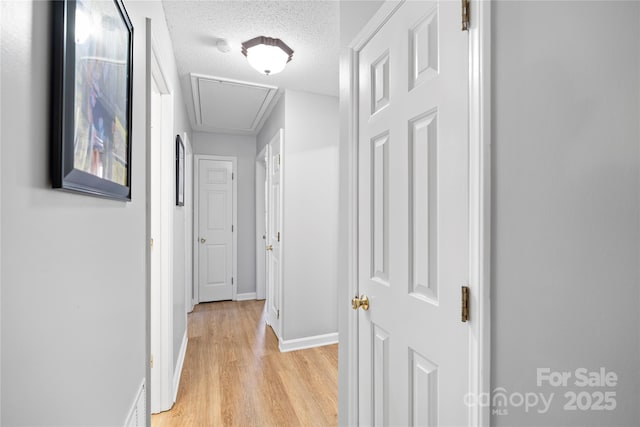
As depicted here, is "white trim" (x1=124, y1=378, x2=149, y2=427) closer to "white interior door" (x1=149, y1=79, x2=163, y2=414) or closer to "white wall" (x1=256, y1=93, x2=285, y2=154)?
"white interior door" (x1=149, y1=79, x2=163, y2=414)

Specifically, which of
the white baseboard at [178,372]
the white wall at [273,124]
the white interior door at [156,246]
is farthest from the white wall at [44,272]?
the white wall at [273,124]

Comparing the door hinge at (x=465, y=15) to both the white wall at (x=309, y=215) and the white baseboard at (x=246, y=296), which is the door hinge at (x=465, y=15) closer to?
the white wall at (x=309, y=215)

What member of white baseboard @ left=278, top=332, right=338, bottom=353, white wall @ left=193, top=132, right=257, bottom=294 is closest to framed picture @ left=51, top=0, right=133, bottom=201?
white baseboard @ left=278, top=332, right=338, bottom=353

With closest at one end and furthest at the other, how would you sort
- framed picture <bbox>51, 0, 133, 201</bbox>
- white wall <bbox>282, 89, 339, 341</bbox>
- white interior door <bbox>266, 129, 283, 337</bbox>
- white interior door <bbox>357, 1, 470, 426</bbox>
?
1. framed picture <bbox>51, 0, 133, 201</bbox>
2. white interior door <bbox>357, 1, 470, 426</bbox>
3. white wall <bbox>282, 89, 339, 341</bbox>
4. white interior door <bbox>266, 129, 283, 337</bbox>

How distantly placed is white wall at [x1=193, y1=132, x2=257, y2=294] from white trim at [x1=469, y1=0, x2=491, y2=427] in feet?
13.8

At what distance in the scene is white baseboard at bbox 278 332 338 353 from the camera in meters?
3.00

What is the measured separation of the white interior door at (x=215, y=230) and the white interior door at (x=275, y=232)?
3.77 ft

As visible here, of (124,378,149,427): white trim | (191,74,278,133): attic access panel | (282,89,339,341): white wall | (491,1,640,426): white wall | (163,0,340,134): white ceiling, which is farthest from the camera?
(282,89,339,341): white wall

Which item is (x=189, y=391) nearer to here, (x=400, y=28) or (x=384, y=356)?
(x=384, y=356)

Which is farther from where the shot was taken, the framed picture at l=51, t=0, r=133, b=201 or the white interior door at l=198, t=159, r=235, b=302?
the white interior door at l=198, t=159, r=235, b=302

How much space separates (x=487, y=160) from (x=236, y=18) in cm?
179

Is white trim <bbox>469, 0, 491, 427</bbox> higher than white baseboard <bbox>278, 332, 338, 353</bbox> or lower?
higher

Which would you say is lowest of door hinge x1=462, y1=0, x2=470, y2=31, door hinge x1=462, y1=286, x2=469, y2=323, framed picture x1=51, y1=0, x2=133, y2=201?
door hinge x1=462, y1=286, x2=469, y2=323

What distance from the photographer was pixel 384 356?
1258mm
